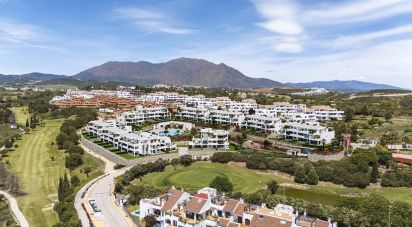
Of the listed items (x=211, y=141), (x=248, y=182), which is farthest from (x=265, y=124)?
(x=248, y=182)

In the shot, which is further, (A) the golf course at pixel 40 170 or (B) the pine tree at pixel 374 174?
(B) the pine tree at pixel 374 174

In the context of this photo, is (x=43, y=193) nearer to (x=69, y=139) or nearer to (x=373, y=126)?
(x=69, y=139)

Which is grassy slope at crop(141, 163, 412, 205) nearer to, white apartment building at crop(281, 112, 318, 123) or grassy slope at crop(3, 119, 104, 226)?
grassy slope at crop(3, 119, 104, 226)

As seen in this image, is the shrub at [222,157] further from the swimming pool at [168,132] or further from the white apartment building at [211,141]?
the swimming pool at [168,132]

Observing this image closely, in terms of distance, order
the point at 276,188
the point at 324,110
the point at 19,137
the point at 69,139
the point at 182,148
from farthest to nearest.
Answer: the point at 324,110 < the point at 19,137 < the point at 69,139 < the point at 182,148 < the point at 276,188

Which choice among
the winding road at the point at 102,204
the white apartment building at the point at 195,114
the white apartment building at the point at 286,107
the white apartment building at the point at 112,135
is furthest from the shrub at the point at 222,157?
the white apartment building at the point at 286,107

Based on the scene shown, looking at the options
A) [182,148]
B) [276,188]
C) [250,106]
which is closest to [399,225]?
[276,188]

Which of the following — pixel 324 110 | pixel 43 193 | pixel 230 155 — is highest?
pixel 324 110
